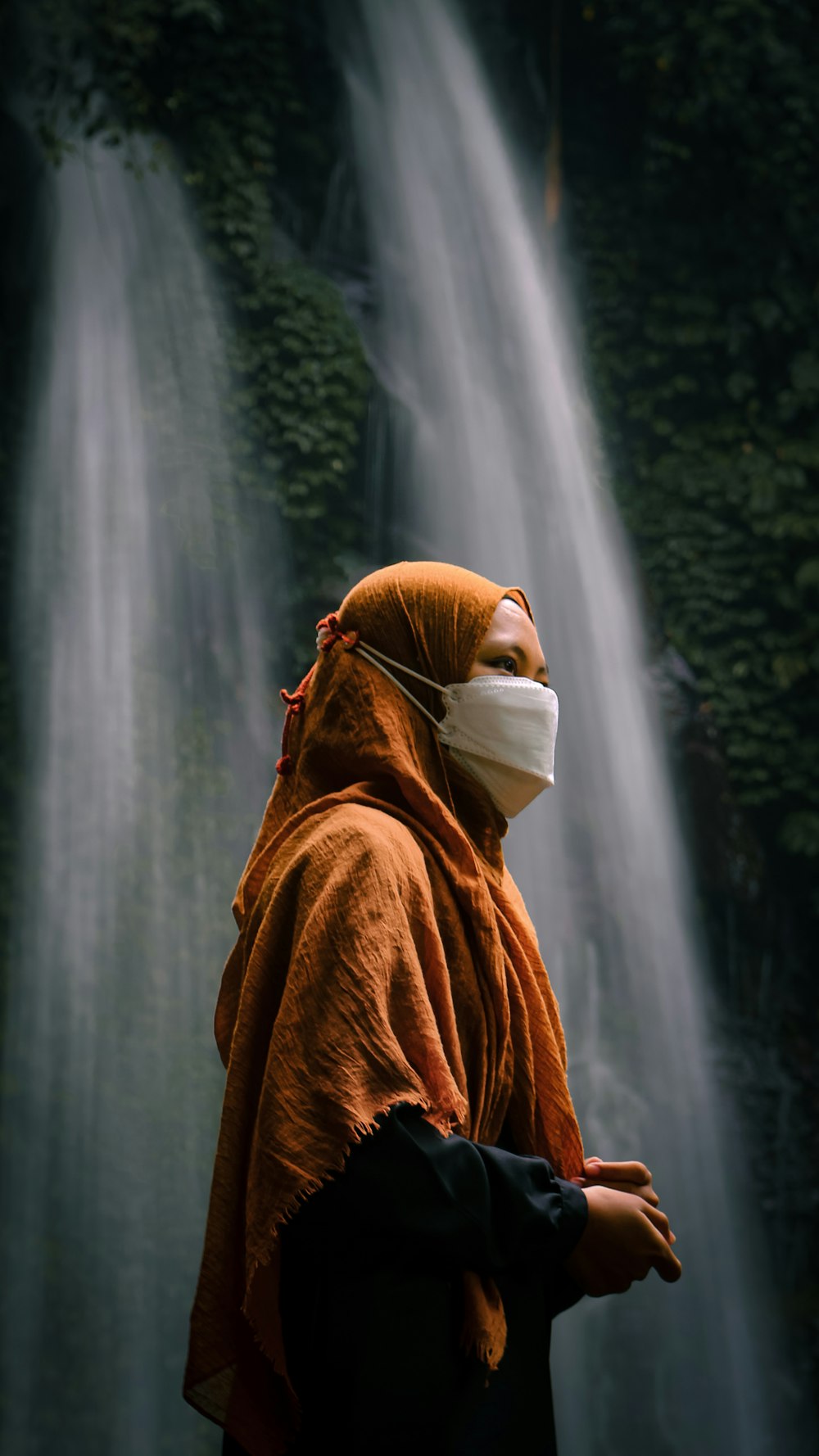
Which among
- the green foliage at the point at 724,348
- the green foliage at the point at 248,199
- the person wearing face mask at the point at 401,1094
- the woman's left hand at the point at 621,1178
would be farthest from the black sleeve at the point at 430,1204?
the green foliage at the point at 724,348

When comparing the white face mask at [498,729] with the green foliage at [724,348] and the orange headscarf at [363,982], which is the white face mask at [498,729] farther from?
the green foliage at [724,348]

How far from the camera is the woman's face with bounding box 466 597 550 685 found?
159 cm

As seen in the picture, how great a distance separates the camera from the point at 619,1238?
4.45 feet

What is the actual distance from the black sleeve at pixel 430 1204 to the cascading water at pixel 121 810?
10.9 feet

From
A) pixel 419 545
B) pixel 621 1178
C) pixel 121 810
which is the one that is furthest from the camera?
pixel 419 545

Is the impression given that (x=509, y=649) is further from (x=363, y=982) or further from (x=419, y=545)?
(x=419, y=545)

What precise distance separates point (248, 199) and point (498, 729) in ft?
15.9

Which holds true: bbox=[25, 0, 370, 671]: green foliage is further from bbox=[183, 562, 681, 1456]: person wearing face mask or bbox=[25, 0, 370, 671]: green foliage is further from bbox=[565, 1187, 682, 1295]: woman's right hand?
bbox=[565, 1187, 682, 1295]: woman's right hand

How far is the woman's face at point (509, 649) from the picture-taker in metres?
1.59

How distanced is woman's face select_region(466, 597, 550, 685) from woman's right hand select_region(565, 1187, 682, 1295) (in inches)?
26.9

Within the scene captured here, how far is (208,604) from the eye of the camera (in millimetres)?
5090

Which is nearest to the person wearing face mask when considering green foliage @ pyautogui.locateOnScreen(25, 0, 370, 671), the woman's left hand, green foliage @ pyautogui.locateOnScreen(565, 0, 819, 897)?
the woman's left hand

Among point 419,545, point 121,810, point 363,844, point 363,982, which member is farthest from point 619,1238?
point 419,545

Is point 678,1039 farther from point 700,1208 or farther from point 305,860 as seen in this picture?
point 305,860
